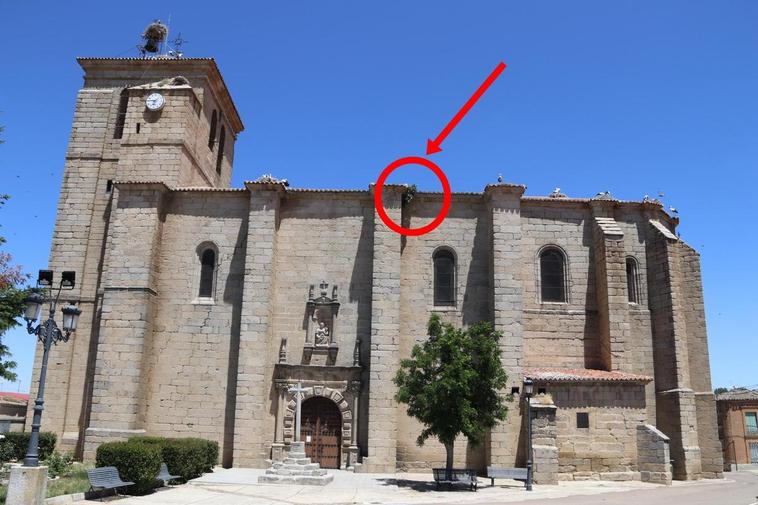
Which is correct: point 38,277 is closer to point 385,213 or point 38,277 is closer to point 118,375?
point 118,375

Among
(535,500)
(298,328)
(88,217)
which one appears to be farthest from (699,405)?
(88,217)

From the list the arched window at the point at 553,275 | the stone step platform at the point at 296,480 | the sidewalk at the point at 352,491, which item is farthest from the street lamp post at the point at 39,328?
the arched window at the point at 553,275

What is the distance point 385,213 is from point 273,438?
27.8 ft

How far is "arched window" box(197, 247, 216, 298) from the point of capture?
22.0 metres

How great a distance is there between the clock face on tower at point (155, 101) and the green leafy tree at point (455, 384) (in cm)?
1459

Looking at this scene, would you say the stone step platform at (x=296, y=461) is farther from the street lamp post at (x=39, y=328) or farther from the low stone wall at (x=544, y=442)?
the street lamp post at (x=39, y=328)

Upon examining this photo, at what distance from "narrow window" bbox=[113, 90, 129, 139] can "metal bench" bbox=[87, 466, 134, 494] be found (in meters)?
15.8

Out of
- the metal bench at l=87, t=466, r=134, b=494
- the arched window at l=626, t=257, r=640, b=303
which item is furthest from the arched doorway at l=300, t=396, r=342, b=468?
the arched window at l=626, t=257, r=640, b=303

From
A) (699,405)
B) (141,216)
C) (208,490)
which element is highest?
(141,216)

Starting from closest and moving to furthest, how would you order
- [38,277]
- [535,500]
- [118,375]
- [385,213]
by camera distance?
[38,277]
[535,500]
[118,375]
[385,213]

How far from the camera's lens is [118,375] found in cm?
2034

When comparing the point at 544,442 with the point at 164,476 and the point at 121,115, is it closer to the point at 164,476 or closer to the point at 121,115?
the point at 164,476

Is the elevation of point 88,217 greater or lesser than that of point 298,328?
greater

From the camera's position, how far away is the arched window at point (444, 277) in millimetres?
21969
